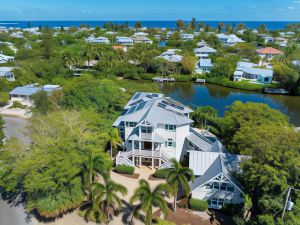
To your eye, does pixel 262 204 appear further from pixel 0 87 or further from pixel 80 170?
pixel 0 87

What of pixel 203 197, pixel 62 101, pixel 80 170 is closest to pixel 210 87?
pixel 62 101

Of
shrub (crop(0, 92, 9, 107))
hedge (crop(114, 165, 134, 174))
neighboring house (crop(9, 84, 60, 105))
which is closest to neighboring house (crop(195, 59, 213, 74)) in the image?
neighboring house (crop(9, 84, 60, 105))

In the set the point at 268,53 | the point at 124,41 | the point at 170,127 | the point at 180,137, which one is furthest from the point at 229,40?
the point at 170,127

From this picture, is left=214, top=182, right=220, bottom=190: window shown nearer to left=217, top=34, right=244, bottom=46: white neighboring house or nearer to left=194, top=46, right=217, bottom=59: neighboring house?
left=194, top=46, right=217, bottom=59: neighboring house

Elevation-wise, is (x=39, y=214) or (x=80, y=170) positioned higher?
(x=80, y=170)

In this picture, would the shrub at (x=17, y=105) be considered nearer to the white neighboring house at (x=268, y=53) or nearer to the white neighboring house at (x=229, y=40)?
the white neighboring house at (x=268, y=53)

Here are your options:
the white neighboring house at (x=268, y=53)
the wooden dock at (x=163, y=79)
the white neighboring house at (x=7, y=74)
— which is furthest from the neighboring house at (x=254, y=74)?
the white neighboring house at (x=7, y=74)
